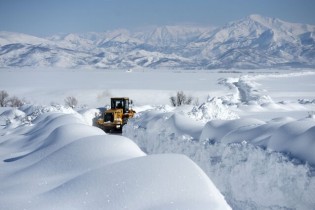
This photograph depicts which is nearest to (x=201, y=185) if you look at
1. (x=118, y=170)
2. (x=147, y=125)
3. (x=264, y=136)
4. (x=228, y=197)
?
(x=118, y=170)

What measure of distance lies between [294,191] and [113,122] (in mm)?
13490

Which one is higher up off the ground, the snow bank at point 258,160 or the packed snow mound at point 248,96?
the snow bank at point 258,160

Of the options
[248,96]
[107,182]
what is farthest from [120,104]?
[248,96]

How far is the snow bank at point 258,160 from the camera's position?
8.80 m

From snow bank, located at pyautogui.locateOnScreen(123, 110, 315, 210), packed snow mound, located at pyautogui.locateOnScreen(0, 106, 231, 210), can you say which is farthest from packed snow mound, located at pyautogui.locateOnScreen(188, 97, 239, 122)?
packed snow mound, located at pyautogui.locateOnScreen(0, 106, 231, 210)

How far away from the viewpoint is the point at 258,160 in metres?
9.82

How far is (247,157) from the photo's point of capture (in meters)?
10.1

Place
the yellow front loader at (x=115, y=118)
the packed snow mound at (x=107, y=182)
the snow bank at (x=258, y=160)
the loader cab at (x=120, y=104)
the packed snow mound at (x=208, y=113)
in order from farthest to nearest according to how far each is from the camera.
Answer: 1. the loader cab at (x=120, y=104)
2. the packed snow mound at (x=208, y=113)
3. the yellow front loader at (x=115, y=118)
4. the snow bank at (x=258, y=160)
5. the packed snow mound at (x=107, y=182)

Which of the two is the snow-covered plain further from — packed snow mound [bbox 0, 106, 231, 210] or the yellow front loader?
the yellow front loader

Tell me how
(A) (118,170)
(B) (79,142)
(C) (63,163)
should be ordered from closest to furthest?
(A) (118,170) → (C) (63,163) → (B) (79,142)

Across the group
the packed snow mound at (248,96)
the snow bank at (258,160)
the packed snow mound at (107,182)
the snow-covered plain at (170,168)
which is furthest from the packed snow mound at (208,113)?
the packed snow mound at (248,96)

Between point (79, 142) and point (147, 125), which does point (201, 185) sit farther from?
point (147, 125)

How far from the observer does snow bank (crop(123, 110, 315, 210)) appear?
880 centimetres

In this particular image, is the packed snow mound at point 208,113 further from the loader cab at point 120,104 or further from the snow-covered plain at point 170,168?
the snow-covered plain at point 170,168
